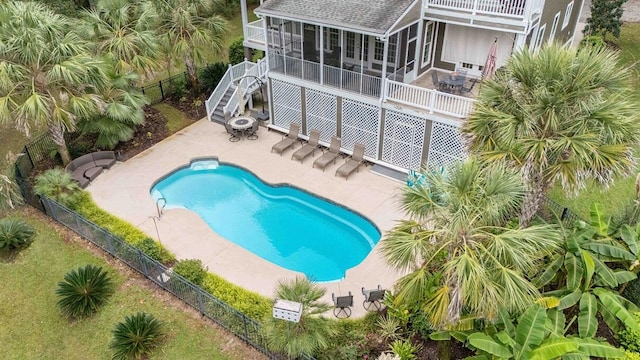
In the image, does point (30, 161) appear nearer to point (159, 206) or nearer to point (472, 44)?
point (159, 206)

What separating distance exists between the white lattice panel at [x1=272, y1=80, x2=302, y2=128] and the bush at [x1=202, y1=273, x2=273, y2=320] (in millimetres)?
9324

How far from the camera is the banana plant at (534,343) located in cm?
818

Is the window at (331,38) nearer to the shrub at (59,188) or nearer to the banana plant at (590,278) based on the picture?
the shrub at (59,188)

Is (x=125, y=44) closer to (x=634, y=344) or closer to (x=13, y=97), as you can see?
(x=13, y=97)

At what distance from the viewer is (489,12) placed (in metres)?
15.4

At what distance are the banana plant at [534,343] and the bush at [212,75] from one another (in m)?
18.7

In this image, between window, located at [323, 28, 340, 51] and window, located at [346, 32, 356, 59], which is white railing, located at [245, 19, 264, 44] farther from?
window, located at [346, 32, 356, 59]

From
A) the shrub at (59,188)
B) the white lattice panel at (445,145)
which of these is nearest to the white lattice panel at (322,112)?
the white lattice panel at (445,145)

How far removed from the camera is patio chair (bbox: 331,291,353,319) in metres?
11.3

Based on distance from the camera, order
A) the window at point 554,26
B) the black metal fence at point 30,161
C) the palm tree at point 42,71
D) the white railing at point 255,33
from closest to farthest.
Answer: the palm tree at point 42,71 → the black metal fence at point 30,161 → the window at point 554,26 → the white railing at point 255,33

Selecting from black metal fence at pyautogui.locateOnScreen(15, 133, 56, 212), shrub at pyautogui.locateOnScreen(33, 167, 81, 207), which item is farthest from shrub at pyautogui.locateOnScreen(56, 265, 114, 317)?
black metal fence at pyautogui.locateOnScreen(15, 133, 56, 212)

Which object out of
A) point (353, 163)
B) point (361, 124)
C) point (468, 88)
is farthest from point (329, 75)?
point (468, 88)

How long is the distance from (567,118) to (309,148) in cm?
1095

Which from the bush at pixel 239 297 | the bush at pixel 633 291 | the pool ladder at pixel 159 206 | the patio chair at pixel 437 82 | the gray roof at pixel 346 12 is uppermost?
the gray roof at pixel 346 12
